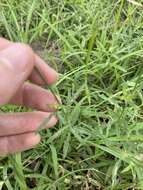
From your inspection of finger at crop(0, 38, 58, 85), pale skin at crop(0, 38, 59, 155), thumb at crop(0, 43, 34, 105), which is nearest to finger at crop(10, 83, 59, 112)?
pale skin at crop(0, 38, 59, 155)

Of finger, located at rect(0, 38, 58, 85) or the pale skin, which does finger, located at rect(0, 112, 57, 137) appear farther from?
finger, located at rect(0, 38, 58, 85)

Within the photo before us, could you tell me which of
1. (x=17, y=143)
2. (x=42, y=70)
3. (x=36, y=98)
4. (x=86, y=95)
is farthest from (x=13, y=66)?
(x=86, y=95)

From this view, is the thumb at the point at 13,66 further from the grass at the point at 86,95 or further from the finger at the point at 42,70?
the grass at the point at 86,95

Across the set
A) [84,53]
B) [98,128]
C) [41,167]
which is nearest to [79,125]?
[98,128]

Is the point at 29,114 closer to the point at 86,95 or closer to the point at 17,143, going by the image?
the point at 17,143

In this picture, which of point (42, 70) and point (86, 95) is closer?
point (42, 70)

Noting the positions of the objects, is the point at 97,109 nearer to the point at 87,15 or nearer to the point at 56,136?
the point at 56,136

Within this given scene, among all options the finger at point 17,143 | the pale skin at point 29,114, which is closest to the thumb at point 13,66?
the pale skin at point 29,114
